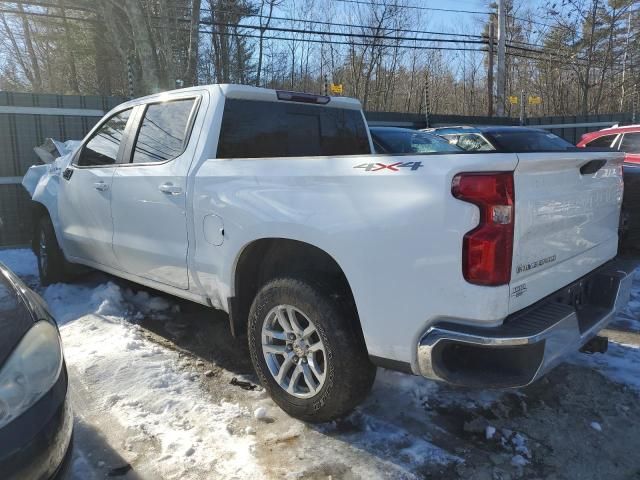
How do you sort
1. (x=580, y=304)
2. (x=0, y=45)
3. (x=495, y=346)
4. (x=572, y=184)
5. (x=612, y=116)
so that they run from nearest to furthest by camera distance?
(x=495, y=346)
(x=572, y=184)
(x=580, y=304)
(x=612, y=116)
(x=0, y=45)

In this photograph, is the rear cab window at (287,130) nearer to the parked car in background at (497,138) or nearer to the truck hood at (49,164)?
the truck hood at (49,164)

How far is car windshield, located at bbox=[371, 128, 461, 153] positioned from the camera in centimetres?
754

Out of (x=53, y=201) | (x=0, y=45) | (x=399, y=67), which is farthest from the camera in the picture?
(x=399, y=67)

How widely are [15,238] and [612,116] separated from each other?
18074 mm

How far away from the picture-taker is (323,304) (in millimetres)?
2586

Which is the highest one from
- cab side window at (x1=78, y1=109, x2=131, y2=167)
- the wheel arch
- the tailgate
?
cab side window at (x1=78, y1=109, x2=131, y2=167)

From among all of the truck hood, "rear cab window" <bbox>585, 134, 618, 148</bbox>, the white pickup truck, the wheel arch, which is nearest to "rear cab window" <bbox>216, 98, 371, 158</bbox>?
the white pickup truck

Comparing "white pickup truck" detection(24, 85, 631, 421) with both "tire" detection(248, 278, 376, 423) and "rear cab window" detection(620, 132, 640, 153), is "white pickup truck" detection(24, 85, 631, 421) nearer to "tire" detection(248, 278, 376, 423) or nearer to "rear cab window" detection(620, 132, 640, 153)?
"tire" detection(248, 278, 376, 423)

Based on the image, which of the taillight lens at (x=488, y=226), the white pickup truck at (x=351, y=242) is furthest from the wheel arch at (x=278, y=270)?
the taillight lens at (x=488, y=226)

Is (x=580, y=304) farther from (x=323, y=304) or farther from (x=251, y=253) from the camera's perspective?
(x=251, y=253)

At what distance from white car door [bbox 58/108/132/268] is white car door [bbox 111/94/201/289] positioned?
178 mm

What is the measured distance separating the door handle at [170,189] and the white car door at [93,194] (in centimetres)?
86

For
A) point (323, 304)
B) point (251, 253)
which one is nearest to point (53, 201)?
point (251, 253)

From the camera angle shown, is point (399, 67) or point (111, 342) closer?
point (111, 342)
